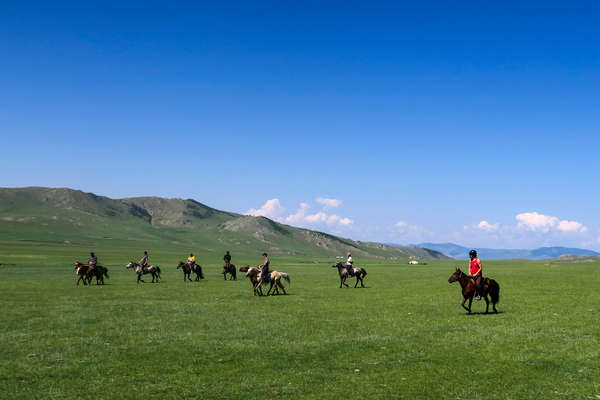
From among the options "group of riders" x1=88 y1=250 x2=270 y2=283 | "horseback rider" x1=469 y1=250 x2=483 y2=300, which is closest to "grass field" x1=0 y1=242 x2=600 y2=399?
"horseback rider" x1=469 y1=250 x2=483 y2=300

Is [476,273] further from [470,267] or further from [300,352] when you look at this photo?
[300,352]

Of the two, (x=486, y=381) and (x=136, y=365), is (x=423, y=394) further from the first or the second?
(x=136, y=365)

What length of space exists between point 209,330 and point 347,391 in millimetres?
9394

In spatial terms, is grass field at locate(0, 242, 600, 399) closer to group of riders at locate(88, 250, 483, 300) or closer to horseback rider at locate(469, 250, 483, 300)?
horseback rider at locate(469, 250, 483, 300)

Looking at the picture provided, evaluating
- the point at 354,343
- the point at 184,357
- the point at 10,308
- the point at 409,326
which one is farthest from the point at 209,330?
the point at 10,308

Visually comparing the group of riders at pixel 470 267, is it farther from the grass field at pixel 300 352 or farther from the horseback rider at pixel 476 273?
the grass field at pixel 300 352

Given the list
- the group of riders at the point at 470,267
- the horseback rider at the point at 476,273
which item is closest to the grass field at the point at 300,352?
the horseback rider at the point at 476,273

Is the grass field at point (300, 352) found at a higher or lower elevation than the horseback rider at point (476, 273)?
lower

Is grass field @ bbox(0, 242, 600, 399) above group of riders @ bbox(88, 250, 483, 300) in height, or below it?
below

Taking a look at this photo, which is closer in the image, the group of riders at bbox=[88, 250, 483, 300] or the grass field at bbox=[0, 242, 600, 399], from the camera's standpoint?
the grass field at bbox=[0, 242, 600, 399]

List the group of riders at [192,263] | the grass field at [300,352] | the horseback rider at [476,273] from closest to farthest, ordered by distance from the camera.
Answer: the grass field at [300,352] < the horseback rider at [476,273] < the group of riders at [192,263]

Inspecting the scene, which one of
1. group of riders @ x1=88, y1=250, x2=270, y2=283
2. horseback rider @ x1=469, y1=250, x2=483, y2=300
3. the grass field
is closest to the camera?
the grass field

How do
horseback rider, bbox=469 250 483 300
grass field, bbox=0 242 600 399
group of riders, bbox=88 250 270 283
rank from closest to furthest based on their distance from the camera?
grass field, bbox=0 242 600 399
horseback rider, bbox=469 250 483 300
group of riders, bbox=88 250 270 283

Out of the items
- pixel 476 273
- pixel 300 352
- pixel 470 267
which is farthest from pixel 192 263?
pixel 300 352
